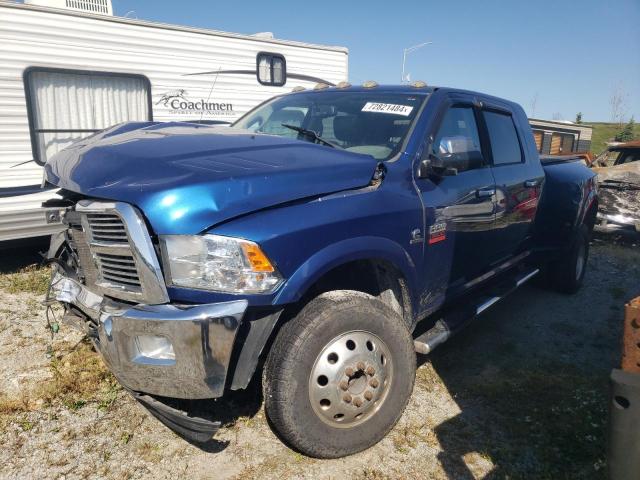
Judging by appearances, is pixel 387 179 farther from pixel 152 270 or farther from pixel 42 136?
pixel 42 136

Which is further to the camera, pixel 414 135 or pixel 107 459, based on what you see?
pixel 414 135

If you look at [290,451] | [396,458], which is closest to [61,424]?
[290,451]

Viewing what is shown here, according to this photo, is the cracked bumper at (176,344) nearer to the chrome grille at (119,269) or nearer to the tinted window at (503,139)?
A: the chrome grille at (119,269)

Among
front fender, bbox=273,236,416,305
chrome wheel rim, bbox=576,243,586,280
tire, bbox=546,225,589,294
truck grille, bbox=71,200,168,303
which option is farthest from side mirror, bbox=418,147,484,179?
chrome wheel rim, bbox=576,243,586,280

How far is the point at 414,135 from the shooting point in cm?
316

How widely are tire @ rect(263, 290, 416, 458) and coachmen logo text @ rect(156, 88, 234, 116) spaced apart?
15.1 ft

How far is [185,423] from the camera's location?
2266 mm

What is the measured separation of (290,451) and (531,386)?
1810mm

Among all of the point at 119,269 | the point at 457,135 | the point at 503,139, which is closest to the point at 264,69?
the point at 503,139

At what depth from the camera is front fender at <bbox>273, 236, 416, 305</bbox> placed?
2.31 m

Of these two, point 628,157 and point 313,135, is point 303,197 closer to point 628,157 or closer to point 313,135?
point 313,135

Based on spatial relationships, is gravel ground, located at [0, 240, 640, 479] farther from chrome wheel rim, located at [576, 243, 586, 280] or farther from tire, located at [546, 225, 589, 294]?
chrome wheel rim, located at [576, 243, 586, 280]

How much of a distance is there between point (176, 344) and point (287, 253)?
0.61 m

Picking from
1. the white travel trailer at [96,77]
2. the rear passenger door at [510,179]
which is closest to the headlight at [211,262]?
the rear passenger door at [510,179]
